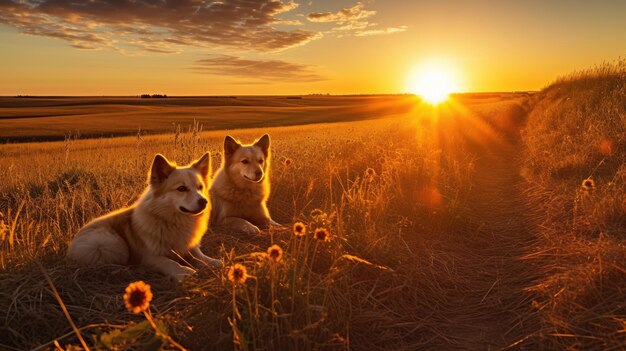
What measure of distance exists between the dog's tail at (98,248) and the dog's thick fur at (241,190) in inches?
75.6

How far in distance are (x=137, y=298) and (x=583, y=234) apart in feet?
16.0

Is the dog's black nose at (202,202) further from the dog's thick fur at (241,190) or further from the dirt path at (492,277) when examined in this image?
the dirt path at (492,277)

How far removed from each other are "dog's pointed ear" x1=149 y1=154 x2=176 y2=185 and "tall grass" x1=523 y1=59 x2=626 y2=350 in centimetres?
373

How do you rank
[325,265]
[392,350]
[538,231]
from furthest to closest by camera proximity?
1. [538,231]
2. [325,265]
3. [392,350]

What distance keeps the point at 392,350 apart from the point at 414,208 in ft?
10.4

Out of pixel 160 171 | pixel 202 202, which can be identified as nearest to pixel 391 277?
pixel 202 202

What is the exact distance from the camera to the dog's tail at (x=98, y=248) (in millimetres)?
4254

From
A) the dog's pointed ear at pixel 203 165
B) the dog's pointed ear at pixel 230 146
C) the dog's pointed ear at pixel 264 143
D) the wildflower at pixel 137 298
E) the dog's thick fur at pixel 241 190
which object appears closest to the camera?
the wildflower at pixel 137 298

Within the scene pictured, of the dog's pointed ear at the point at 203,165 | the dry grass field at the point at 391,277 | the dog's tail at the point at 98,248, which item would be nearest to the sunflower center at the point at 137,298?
the dry grass field at the point at 391,277

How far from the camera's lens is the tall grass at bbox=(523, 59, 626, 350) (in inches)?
115

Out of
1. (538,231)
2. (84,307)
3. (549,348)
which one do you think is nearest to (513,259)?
A: (538,231)

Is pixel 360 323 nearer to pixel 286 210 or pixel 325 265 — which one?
pixel 325 265

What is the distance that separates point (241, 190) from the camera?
655cm

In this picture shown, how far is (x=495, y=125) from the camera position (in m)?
19.7
